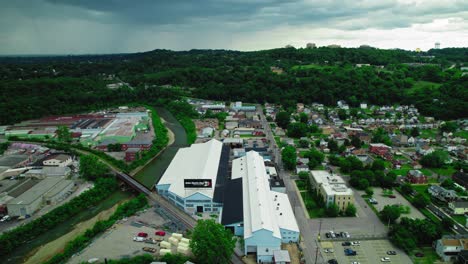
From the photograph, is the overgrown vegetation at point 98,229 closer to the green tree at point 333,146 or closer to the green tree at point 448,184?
the green tree at point 333,146

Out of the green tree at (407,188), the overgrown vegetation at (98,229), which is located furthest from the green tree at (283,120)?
the overgrown vegetation at (98,229)

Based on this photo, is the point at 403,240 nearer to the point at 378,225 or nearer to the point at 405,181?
the point at 378,225

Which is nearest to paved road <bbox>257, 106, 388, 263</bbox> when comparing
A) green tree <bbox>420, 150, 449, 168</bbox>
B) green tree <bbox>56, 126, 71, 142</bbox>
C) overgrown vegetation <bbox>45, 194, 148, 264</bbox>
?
overgrown vegetation <bbox>45, 194, 148, 264</bbox>

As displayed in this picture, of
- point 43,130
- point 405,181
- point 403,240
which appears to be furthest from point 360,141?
point 43,130

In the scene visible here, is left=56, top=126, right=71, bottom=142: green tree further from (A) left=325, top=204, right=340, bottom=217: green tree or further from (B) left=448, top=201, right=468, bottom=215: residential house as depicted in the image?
(B) left=448, top=201, right=468, bottom=215: residential house

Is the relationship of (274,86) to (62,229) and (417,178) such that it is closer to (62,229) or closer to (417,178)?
(417,178)

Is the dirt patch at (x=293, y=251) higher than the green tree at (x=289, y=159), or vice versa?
the green tree at (x=289, y=159)
